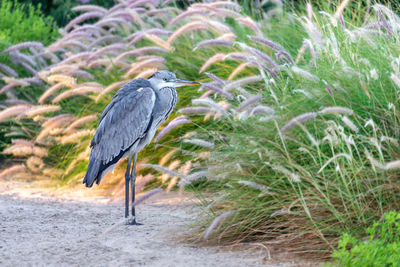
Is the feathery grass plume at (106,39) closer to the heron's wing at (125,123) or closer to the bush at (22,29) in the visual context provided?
the bush at (22,29)

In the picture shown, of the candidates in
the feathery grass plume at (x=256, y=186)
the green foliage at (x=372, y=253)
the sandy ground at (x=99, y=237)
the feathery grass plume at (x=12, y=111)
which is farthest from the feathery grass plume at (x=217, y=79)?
the feathery grass plume at (x=12, y=111)

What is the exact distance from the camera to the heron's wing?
15.2ft

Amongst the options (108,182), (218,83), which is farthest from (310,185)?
(108,182)

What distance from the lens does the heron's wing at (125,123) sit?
15.2ft

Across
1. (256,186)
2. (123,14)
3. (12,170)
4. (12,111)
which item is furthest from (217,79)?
(12,170)

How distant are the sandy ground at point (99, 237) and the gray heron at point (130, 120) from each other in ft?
1.19

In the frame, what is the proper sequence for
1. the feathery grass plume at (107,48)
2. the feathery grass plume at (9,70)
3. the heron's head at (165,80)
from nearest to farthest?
the heron's head at (165,80)
the feathery grass plume at (107,48)
the feathery grass plume at (9,70)

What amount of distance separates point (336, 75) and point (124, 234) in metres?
1.80

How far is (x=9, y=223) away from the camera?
443 centimetres

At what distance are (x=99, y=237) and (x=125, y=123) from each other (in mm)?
990

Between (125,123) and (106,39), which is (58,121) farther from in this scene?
(125,123)

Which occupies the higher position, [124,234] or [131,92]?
[131,92]

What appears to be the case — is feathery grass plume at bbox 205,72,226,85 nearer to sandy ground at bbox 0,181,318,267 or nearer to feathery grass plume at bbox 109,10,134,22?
sandy ground at bbox 0,181,318,267

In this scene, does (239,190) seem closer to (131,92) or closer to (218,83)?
(218,83)
